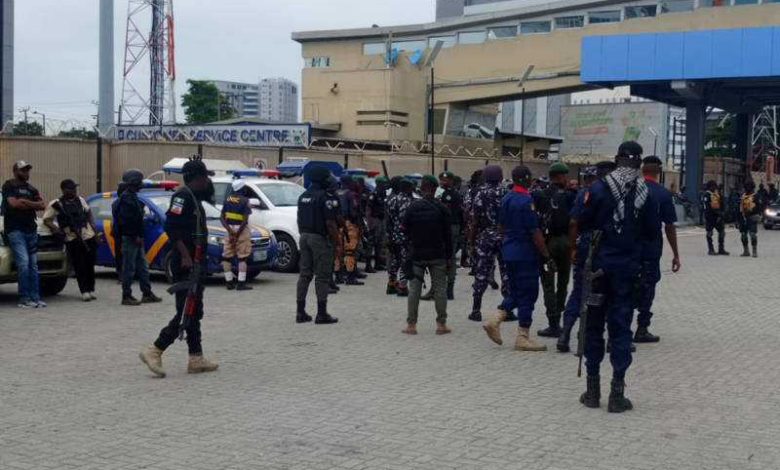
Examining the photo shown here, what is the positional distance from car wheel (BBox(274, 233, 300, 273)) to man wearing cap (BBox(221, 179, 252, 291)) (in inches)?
99.6

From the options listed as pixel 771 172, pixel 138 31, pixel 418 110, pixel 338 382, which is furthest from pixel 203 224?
pixel 138 31

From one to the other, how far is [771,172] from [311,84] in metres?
28.6

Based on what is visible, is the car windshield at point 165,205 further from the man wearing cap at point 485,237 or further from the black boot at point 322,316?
the man wearing cap at point 485,237

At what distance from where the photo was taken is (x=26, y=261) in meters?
12.8

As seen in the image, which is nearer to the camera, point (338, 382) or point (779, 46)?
point (338, 382)

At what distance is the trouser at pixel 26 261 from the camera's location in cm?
1274

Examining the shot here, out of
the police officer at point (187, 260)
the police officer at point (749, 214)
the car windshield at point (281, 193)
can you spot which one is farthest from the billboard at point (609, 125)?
the police officer at point (187, 260)

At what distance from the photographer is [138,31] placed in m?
78.1

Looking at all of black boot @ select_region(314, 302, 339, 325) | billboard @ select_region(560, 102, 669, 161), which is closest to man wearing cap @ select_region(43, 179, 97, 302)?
black boot @ select_region(314, 302, 339, 325)

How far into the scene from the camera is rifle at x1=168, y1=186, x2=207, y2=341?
8562mm

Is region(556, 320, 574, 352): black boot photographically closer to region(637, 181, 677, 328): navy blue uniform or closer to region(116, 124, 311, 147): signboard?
region(637, 181, 677, 328): navy blue uniform

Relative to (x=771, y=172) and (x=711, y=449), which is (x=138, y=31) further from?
(x=711, y=449)

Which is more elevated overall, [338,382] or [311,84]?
[311,84]

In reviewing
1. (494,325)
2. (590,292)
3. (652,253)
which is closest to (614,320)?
(590,292)
